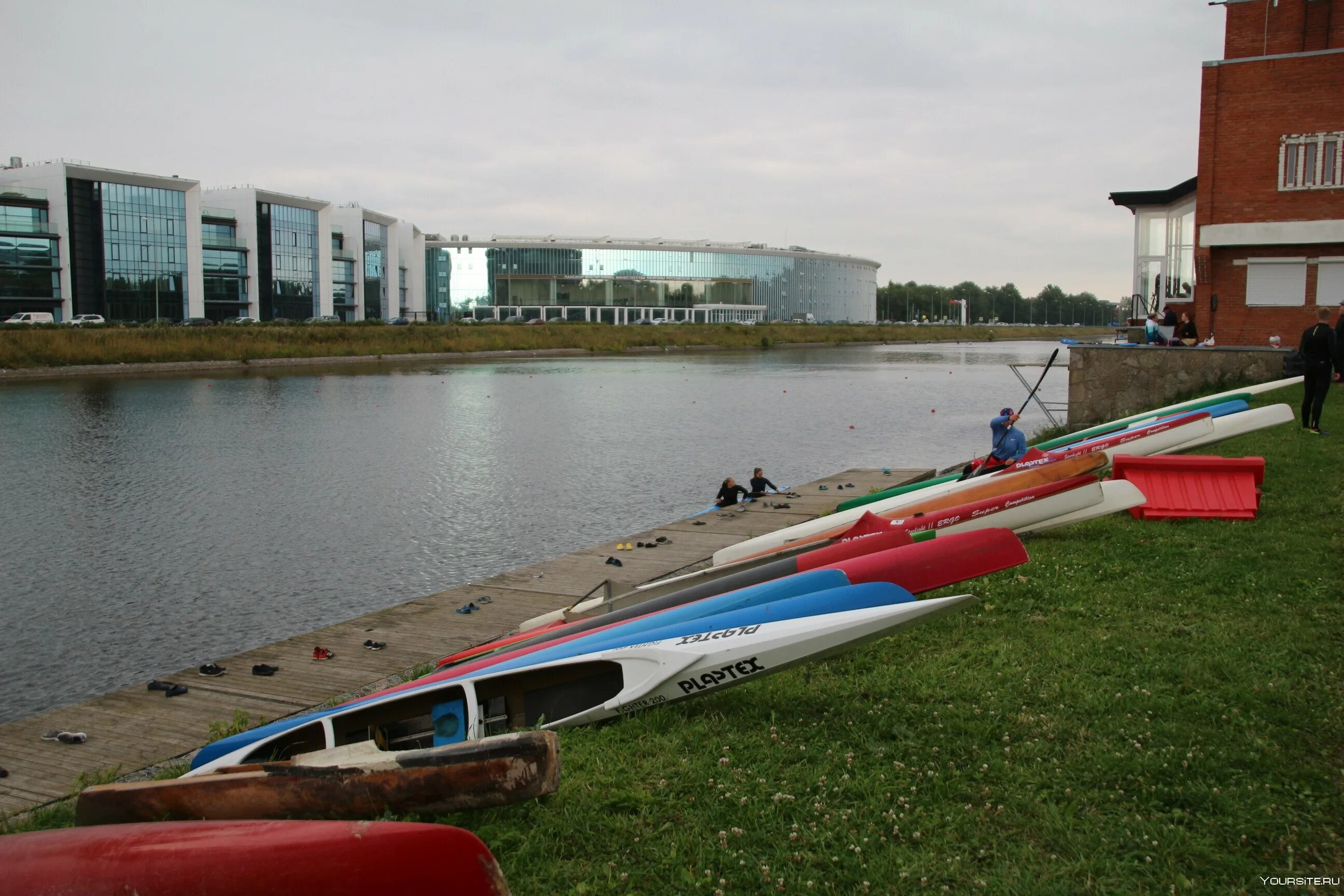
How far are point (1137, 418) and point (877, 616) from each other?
562 inches

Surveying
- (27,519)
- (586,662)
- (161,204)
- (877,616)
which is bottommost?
(27,519)

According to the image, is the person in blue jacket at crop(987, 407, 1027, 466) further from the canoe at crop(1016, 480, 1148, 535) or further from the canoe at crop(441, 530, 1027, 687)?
the canoe at crop(441, 530, 1027, 687)

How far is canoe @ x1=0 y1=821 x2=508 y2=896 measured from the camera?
4.08m

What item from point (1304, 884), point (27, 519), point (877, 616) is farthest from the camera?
point (27, 519)

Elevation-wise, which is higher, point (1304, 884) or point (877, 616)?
point (877, 616)

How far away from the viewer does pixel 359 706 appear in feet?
22.5

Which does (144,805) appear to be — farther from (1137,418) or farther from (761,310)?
(761,310)

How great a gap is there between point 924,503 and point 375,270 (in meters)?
117

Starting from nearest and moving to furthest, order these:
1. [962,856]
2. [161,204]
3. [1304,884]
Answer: [1304,884]
[962,856]
[161,204]

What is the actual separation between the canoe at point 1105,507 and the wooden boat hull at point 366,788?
6978 millimetres

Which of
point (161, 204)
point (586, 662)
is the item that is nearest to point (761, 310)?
point (161, 204)

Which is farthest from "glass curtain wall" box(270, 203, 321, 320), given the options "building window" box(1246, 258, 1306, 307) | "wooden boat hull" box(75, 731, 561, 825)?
"wooden boat hull" box(75, 731, 561, 825)

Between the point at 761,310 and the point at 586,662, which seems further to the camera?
the point at 761,310

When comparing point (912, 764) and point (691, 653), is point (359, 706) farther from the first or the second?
point (912, 764)
